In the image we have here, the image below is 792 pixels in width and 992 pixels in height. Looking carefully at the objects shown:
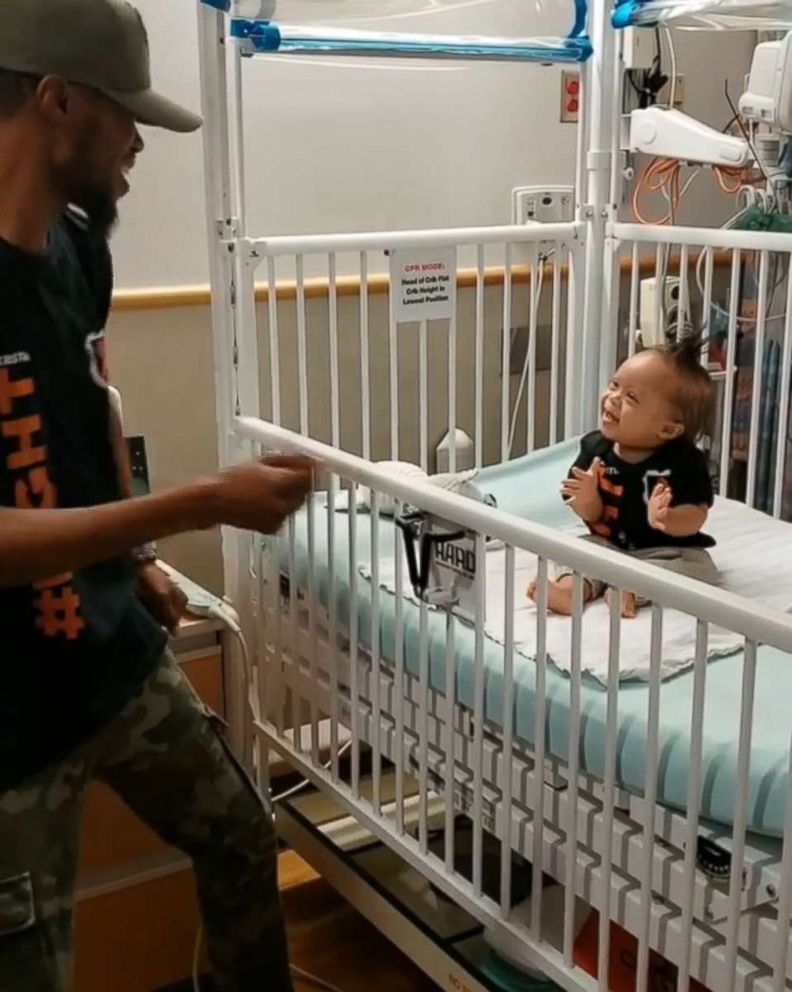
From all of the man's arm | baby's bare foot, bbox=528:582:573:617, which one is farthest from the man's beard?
baby's bare foot, bbox=528:582:573:617

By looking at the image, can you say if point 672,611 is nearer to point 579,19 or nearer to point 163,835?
point 163,835

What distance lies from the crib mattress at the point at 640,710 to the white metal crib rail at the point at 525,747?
11 mm

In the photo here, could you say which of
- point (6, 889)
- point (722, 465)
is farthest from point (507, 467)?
point (6, 889)

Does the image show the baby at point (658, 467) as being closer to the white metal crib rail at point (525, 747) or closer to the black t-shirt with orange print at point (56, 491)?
the white metal crib rail at point (525, 747)

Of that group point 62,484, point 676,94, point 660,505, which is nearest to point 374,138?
point 676,94

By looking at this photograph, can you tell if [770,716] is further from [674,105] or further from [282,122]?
[674,105]

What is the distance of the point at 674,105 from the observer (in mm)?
2668

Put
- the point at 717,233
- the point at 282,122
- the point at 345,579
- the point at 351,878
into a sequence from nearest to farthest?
the point at 345,579 → the point at 351,878 → the point at 717,233 → the point at 282,122

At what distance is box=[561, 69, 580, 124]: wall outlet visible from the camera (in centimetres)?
258

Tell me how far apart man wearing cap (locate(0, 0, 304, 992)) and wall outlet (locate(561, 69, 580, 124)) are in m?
1.40

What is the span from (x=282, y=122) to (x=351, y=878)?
49.7 inches

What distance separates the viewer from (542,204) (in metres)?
2.58

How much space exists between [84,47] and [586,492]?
88 cm

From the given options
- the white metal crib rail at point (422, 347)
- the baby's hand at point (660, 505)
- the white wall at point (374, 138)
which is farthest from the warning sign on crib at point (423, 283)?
the baby's hand at point (660, 505)
